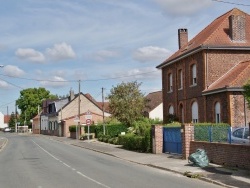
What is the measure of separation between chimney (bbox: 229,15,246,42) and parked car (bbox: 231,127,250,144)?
50.4 feet

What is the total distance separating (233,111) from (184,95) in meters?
7.90

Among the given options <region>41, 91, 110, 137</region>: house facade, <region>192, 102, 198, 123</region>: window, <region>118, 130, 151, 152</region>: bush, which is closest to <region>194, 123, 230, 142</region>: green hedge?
<region>118, 130, 151, 152</region>: bush

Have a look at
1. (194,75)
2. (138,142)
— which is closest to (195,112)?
(194,75)

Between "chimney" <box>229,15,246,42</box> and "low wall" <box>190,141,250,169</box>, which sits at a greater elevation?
"chimney" <box>229,15,246,42</box>

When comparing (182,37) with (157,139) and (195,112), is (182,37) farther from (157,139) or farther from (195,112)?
(157,139)

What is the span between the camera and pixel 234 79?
3028 cm

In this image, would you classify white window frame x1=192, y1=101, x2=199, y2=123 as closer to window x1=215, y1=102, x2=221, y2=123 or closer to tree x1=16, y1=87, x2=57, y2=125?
window x1=215, y1=102, x2=221, y2=123

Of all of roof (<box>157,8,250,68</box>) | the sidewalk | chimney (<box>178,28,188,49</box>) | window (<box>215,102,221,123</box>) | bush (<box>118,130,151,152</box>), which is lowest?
the sidewalk

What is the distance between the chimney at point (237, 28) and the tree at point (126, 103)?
20296 millimetres

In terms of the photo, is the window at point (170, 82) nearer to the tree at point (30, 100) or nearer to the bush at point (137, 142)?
the bush at point (137, 142)

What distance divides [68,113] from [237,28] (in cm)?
5282

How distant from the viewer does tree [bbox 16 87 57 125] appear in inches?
4946

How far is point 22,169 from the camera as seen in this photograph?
20.3 m

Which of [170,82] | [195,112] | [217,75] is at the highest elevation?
[170,82]
